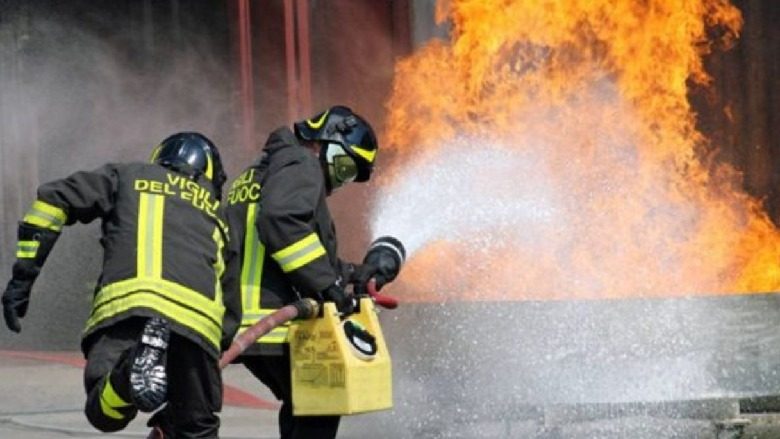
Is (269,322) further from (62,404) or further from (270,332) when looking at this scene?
(62,404)

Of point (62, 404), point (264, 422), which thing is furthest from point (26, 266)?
point (62, 404)

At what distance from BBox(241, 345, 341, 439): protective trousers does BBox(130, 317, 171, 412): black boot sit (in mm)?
662

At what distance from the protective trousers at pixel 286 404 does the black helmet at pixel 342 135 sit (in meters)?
0.69

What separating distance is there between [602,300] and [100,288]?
98.0 inches

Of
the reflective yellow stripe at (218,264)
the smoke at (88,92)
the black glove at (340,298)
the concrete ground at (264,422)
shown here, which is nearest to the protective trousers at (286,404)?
the black glove at (340,298)

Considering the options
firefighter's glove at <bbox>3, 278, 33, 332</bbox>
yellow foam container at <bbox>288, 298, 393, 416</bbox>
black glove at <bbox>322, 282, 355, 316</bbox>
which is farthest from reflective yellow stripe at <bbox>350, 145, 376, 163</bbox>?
firefighter's glove at <bbox>3, 278, 33, 332</bbox>

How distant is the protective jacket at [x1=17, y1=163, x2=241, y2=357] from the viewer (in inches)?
213

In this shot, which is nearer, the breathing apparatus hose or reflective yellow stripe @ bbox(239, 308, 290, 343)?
the breathing apparatus hose

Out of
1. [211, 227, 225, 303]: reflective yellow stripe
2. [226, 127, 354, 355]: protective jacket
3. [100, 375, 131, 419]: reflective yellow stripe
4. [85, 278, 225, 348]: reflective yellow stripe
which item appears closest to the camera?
[100, 375, 131, 419]: reflective yellow stripe

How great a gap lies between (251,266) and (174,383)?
0.55 meters

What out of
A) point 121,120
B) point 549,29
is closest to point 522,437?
point 549,29

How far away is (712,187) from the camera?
1186cm

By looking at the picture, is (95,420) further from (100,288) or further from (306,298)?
(306,298)

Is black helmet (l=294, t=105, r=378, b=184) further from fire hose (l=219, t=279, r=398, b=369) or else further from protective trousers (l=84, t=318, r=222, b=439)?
protective trousers (l=84, t=318, r=222, b=439)
